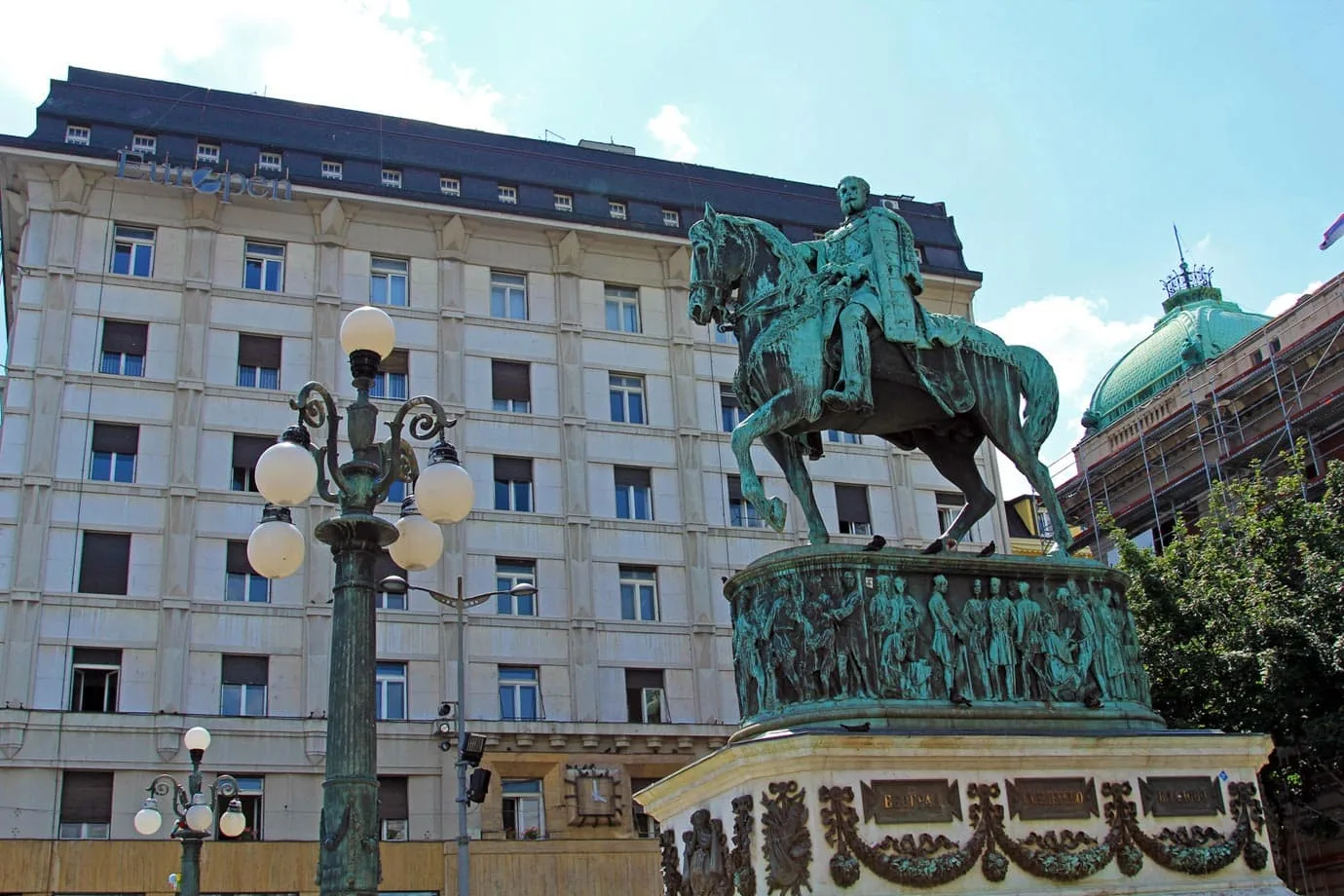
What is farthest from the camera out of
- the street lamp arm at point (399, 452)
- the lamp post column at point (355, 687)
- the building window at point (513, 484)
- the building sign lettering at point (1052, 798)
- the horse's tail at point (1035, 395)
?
the building window at point (513, 484)

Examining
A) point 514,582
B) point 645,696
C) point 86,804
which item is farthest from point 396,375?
point 86,804

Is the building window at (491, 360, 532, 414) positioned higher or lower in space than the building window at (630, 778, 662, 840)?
higher

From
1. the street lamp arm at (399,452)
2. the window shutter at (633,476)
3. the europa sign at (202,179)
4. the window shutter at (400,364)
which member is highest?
the europa sign at (202,179)

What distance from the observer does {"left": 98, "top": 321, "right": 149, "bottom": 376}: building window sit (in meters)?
35.3

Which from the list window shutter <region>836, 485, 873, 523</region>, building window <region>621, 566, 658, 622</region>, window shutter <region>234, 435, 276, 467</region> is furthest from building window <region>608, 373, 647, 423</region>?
window shutter <region>234, 435, 276, 467</region>

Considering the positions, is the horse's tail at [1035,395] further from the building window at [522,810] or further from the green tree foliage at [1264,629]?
the building window at [522,810]

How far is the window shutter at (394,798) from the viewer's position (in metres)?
32.8

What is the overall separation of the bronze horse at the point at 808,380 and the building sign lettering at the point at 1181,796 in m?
2.40

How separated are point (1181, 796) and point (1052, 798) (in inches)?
47.1

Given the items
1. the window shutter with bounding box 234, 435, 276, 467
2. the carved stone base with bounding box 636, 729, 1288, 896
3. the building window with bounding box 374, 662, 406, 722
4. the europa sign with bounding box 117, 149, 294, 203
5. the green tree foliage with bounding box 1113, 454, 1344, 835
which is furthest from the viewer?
the europa sign with bounding box 117, 149, 294, 203

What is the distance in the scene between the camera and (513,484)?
123 ft

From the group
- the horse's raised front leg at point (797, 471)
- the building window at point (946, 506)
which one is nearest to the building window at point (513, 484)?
the building window at point (946, 506)

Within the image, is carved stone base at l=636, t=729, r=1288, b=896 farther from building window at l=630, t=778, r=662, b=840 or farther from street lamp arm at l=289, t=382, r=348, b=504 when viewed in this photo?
building window at l=630, t=778, r=662, b=840

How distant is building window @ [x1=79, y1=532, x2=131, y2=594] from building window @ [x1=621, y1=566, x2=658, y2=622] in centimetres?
1193
